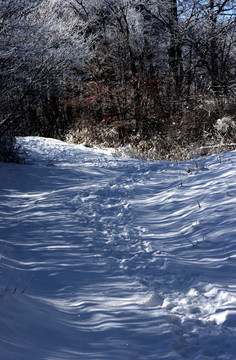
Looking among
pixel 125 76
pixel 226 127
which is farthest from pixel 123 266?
pixel 125 76

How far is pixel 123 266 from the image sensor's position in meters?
3.54

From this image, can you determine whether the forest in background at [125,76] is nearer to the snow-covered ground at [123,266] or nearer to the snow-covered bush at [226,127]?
the snow-covered bush at [226,127]

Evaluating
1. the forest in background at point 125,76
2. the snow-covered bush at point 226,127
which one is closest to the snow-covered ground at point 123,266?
the snow-covered bush at point 226,127

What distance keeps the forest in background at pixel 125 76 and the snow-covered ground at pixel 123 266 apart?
9.03ft

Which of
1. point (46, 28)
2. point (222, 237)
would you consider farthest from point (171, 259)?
point (46, 28)

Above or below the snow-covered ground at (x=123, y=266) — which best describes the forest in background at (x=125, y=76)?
above

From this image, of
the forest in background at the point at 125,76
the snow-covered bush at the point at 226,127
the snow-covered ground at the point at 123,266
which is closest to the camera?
the snow-covered ground at the point at 123,266

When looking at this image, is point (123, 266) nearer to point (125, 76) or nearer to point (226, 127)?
point (226, 127)

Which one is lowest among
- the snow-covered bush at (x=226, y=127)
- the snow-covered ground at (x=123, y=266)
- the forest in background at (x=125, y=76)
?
the snow-covered ground at (x=123, y=266)

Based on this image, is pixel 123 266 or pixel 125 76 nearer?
pixel 123 266

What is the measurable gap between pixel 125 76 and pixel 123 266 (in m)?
11.4

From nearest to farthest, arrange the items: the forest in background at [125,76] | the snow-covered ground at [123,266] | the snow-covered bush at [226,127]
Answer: the snow-covered ground at [123,266], the forest in background at [125,76], the snow-covered bush at [226,127]

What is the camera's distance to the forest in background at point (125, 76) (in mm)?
7371

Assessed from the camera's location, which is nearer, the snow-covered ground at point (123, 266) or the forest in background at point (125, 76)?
the snow-covered ground at point (123, 266)
